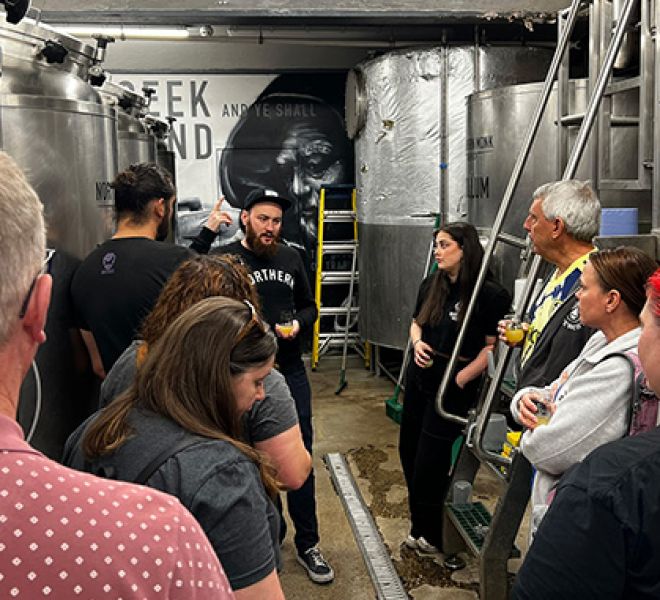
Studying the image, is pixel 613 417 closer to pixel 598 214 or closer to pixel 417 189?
pixel 598 214

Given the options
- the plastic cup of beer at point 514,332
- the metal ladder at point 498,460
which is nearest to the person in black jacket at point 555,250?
the plastic cup of beer at point 514,332

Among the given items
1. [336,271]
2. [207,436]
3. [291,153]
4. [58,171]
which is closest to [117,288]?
[58,171]

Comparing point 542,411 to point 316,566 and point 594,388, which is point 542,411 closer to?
point 594,388

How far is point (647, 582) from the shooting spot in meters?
1.07

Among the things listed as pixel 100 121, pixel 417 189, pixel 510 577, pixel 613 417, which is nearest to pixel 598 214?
pixel 613 417

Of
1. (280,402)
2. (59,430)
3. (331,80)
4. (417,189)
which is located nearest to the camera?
(280,402)

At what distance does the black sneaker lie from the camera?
10.2ft

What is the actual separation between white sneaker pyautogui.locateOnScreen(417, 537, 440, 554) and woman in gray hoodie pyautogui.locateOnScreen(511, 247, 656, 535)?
1.37 metres

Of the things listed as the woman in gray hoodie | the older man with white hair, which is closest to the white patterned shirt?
the older man with white hair

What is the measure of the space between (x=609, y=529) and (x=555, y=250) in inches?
64.2

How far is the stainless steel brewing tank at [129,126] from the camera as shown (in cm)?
358

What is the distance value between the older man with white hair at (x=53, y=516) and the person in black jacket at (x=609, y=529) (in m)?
0.57

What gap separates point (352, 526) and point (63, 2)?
3.58 meters

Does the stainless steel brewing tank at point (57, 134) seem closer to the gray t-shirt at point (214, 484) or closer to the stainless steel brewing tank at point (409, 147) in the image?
the gray t-shirt at point (214, 484)
